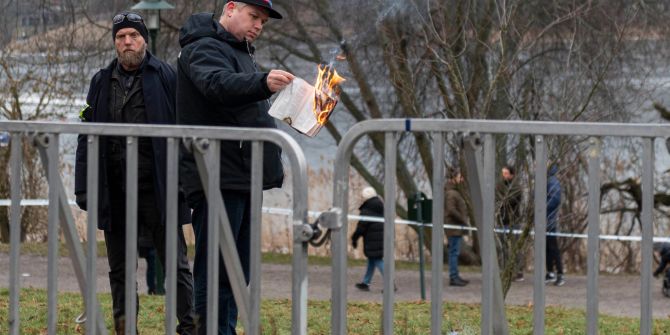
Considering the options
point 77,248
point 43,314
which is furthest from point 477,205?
point 43,314

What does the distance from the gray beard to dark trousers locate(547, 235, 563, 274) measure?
8966mm

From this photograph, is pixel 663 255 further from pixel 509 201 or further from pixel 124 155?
pixel 124 155

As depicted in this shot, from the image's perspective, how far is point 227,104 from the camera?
5.64 m

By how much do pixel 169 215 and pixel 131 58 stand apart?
1.88m

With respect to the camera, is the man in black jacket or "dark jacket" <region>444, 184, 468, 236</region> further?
"dark jacket" <region>444, 184, 468, 236</region>

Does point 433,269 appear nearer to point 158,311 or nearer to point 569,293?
point 158,311

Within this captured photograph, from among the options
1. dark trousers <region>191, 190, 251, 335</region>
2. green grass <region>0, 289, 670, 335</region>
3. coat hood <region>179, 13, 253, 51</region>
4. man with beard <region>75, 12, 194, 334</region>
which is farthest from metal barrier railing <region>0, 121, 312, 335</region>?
green grass <region>0, 289, 670, 335</region>

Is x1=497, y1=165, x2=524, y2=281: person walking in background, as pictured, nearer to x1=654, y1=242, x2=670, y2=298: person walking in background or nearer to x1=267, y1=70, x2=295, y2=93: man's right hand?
x1=654, y1=242, x2=670, y2=298: person walking in background

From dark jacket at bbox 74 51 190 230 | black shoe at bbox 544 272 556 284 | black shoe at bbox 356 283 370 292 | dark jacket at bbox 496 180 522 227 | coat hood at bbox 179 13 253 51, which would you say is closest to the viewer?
coat hood at bbox 179 13 253 51

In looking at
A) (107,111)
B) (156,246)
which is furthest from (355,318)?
(107,111)

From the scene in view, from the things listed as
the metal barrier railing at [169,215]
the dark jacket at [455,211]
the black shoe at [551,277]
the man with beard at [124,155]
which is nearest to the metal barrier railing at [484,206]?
the metal barrier railing at [169,215]

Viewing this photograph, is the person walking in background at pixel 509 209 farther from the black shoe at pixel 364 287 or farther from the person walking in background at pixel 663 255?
the black shoe at pixel 364 287

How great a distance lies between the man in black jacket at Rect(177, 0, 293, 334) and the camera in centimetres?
555

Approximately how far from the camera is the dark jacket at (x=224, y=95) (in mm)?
5535
